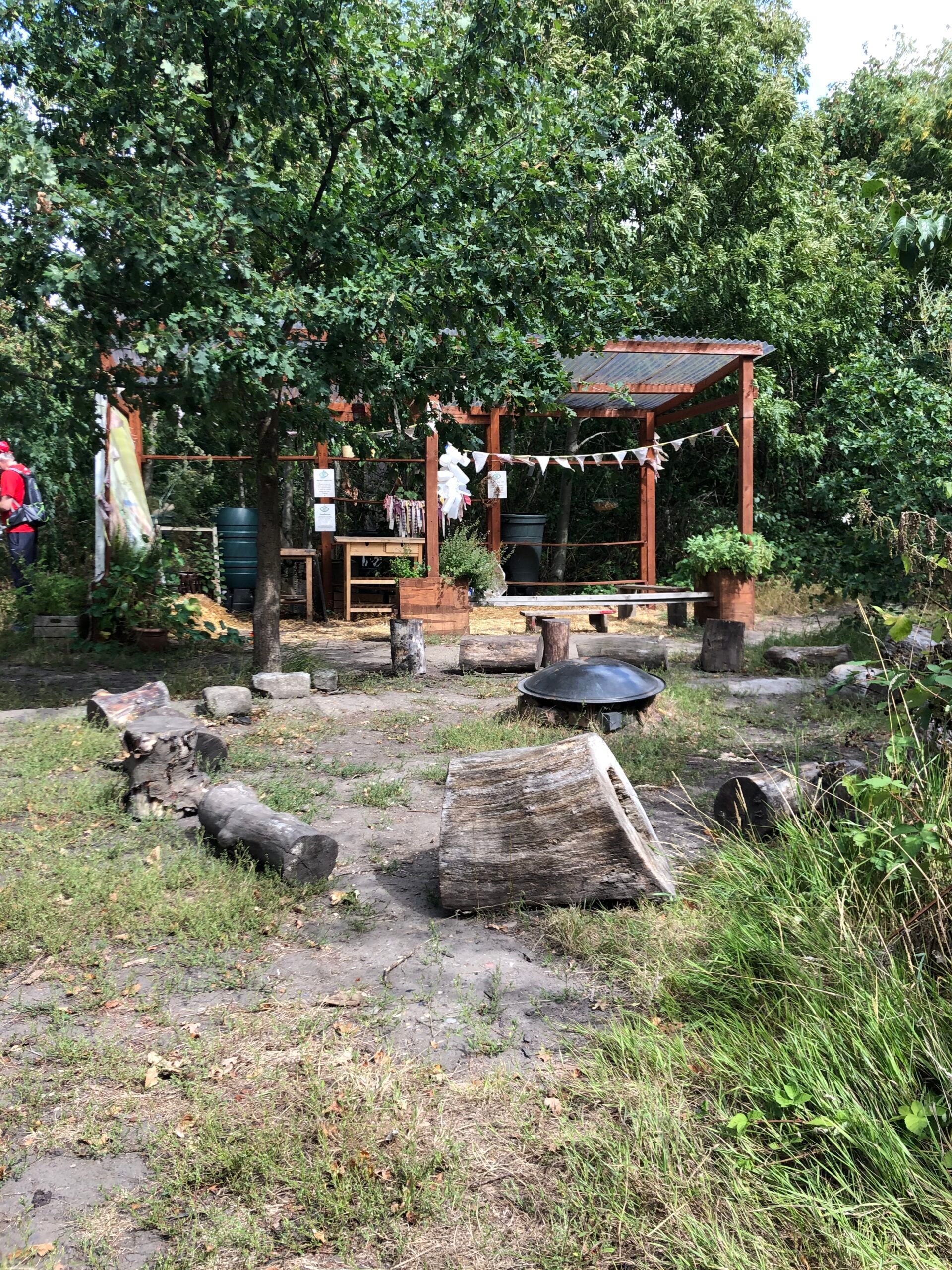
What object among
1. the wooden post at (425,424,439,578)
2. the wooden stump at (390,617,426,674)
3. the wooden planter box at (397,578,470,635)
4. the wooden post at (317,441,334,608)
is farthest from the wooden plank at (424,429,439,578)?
the wooden stump at (390,617,426,674)

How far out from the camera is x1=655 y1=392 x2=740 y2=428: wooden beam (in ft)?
41.5

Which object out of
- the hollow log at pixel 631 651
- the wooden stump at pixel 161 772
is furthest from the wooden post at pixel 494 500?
the wooden stump at pixel 161 772

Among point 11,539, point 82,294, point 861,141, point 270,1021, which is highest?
point 861,141

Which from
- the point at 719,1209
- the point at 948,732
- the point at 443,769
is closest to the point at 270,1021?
the point at 719,1209

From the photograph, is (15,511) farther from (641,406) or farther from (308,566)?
(641,406)

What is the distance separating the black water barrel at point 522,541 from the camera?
1529cm

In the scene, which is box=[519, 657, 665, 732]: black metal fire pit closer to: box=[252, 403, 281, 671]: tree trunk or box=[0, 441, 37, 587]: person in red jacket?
box=[252, 403, 281, 671]: tree trunk

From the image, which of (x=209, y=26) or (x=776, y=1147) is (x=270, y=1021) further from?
(x=209, y=26)

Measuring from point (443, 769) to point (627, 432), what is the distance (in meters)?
12.7

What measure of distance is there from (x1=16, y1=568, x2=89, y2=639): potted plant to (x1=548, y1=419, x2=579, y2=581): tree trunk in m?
A: 8.25

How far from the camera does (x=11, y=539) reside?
433 inches

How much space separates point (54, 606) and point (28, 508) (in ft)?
5.17

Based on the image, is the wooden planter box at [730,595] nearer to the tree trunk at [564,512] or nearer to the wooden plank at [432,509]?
the wooden plank at [432,509]

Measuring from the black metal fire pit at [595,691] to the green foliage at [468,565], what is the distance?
530 centimetres
